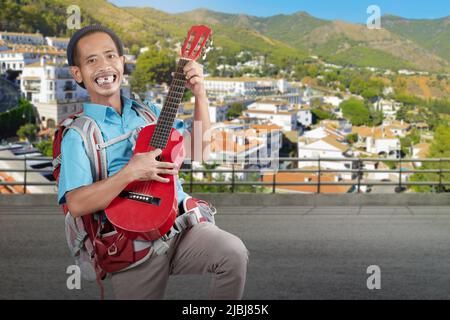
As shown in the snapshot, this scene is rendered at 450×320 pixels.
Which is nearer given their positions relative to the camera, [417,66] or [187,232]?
[187,232]

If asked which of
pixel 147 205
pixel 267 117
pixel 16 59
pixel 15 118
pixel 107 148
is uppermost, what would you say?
pixel 16 59

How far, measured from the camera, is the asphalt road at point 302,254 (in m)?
2.75

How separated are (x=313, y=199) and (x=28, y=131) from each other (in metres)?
5.08

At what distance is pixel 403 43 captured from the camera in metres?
17.4

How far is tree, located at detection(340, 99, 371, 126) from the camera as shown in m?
20.9

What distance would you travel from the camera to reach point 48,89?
8.43 meters

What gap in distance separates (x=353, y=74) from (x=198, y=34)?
21.8m

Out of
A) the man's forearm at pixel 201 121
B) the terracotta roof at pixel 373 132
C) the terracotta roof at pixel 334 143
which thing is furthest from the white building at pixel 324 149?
the man's forearm at pixel 201 121

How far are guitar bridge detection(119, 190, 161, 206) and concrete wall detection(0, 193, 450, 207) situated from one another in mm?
4103

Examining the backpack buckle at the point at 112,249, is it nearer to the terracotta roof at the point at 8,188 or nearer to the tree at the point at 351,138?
the terracotta roof at the point at 8,188

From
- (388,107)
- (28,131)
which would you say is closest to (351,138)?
(388,107)

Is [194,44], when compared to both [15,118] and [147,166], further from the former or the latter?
[15,118]
